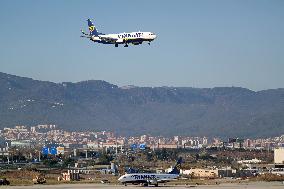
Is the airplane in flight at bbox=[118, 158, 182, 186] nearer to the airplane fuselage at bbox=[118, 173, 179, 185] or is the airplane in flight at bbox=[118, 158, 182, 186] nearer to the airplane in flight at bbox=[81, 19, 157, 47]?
the airplane fuselage at bbox=[118, 173, 179, 185]

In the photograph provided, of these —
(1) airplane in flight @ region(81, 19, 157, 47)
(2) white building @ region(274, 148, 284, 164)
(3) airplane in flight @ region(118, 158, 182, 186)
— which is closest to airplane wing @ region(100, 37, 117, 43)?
(1) airplane in flight @ region(81, 19, 157, 47)

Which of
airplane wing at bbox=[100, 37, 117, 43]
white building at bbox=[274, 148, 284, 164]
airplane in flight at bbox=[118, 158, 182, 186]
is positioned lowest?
airplane in flight at bbox=[118, 158, 182, 186]

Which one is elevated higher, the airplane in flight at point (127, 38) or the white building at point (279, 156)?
the airplane in flight at point (127, 38)

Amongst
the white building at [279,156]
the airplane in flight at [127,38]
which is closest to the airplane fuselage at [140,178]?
the airplane in flight at [127,38]

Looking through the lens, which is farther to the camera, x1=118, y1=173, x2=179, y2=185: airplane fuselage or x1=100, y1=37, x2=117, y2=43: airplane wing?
x1=100, y1=37, x2=117, y2=43: airplane wing

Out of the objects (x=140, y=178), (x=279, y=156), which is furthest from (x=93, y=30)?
(x=279, y=156)

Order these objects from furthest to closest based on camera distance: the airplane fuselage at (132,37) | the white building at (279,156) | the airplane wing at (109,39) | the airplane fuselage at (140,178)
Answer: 1. the white building at (279,156)
2. the airplane wing at (109,39)
3. the airplane fuselage at (132,37)
4. the airplane fuselage at (140,178)

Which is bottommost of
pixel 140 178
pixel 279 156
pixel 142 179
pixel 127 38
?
pixel 142 179

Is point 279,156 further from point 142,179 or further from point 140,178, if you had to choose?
point 140,178

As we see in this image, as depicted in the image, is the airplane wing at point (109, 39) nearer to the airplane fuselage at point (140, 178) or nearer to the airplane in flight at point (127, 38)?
the airplane in flight at point (127, 38)

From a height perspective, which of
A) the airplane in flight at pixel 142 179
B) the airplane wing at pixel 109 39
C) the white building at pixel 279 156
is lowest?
the airplane in flight at pixel 142 179

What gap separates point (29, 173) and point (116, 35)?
37.1 metres

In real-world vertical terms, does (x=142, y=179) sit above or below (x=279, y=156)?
below

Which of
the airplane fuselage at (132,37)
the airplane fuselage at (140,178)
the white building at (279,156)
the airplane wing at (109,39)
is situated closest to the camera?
the airplane fuselage at (140,178)
